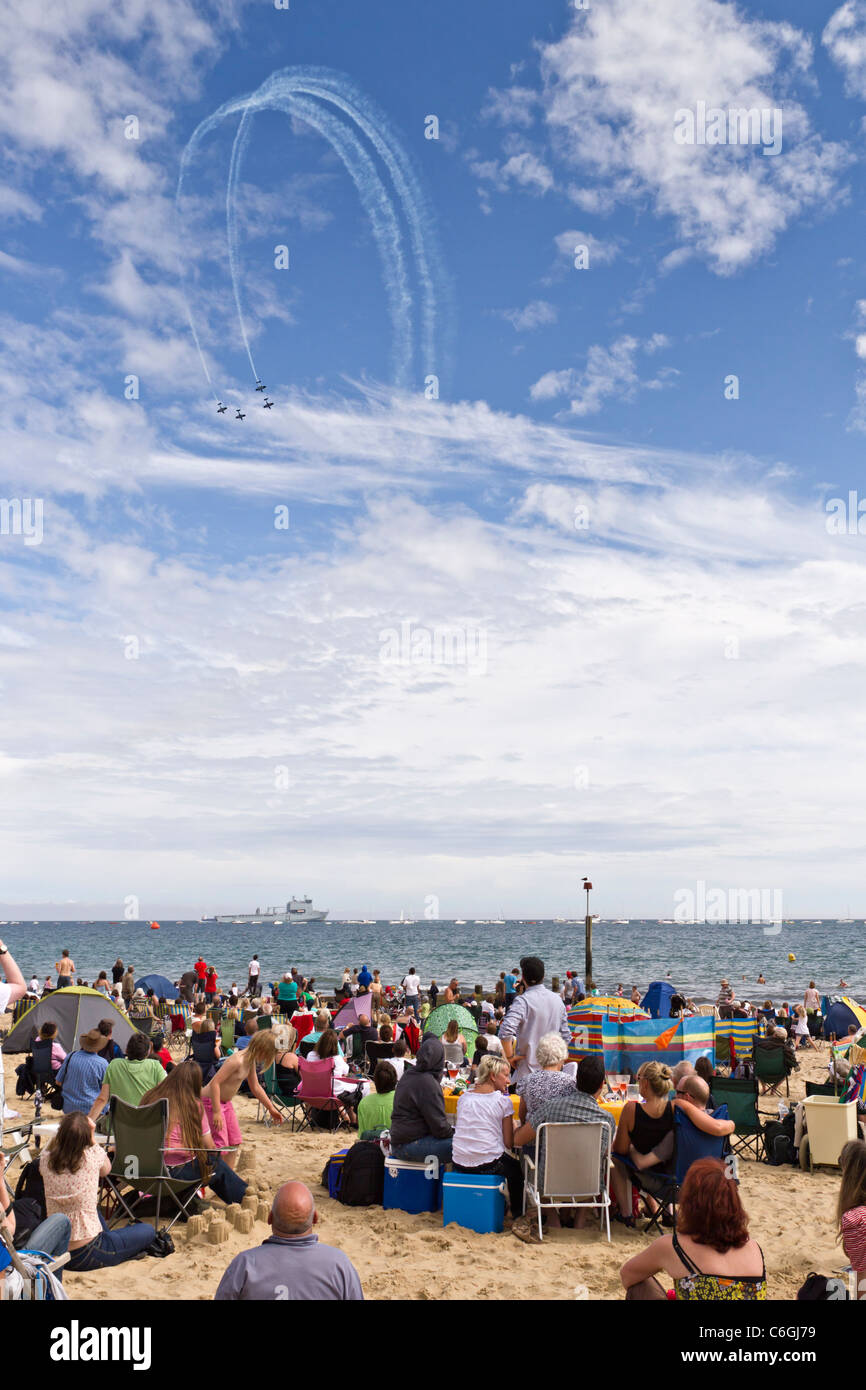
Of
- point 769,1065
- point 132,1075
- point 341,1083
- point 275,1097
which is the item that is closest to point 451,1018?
point 341,1083

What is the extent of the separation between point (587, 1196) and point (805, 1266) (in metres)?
1.42

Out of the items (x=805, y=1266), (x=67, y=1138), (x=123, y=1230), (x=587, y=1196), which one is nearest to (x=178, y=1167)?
(x=123, y=1230)

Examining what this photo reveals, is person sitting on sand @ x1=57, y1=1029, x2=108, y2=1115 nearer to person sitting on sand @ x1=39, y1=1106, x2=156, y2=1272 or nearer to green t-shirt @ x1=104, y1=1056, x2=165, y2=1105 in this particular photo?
green t-shirt @ x1=104, y1=1056, x2=165, y2=1105

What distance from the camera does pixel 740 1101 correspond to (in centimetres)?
934

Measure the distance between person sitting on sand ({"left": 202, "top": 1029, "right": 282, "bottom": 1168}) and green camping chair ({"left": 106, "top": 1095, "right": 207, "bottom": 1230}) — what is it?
846 mm

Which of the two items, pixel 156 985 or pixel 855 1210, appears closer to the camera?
pixel 855 1210

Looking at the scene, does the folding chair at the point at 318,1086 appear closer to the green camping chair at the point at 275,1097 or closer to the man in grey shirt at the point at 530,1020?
the green camping chair at the point at 275,1097

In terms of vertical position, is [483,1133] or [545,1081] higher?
[545,1081]

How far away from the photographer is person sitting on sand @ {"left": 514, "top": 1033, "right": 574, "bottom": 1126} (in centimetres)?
667

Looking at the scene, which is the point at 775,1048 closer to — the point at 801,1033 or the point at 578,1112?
the point at 801,1033

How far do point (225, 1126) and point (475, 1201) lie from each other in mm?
2123

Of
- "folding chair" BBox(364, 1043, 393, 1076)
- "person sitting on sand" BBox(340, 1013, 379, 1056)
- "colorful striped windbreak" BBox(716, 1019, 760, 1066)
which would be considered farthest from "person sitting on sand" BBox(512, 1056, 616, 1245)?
"colorful striped windbreak" BBox(716, 1019, 760, 1066)
